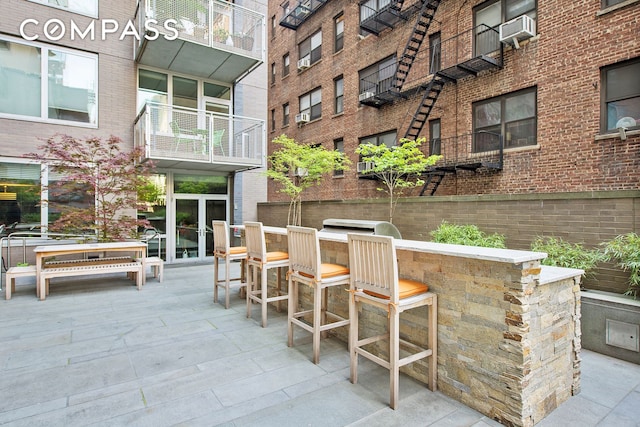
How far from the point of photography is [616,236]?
5.05 metres

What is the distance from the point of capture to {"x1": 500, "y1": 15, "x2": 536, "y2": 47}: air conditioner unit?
8469 millimetres

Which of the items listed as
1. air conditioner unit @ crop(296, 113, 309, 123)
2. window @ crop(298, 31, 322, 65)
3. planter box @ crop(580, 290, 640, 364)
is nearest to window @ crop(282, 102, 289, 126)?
air conditioner unit @ crop(296, 113, 309, 123)

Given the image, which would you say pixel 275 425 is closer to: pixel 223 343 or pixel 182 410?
pixel 182 410

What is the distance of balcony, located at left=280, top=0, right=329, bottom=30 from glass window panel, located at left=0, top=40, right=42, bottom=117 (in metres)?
11.3

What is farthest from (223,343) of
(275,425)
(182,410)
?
(275,425)

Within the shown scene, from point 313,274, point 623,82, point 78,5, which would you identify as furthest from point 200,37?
point 623,82

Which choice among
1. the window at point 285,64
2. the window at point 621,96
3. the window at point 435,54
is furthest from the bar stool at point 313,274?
the window at point 285,64

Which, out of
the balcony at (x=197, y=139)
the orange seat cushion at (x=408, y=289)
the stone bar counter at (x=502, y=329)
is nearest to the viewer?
the stone bar counter at (x=502, y=329)

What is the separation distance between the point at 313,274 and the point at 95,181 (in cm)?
644

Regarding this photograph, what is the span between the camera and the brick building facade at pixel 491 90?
24.5 ft

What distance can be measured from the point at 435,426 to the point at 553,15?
9848mm

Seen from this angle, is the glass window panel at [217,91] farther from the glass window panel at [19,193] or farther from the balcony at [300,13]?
the balcony at [300,13]

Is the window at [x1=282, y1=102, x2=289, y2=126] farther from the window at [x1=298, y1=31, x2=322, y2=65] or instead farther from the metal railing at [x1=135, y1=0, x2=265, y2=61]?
the metal railing at [x1=135, y1=0, x2=265, y2=61]

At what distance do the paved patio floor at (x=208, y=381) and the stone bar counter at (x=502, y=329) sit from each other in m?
0.18
